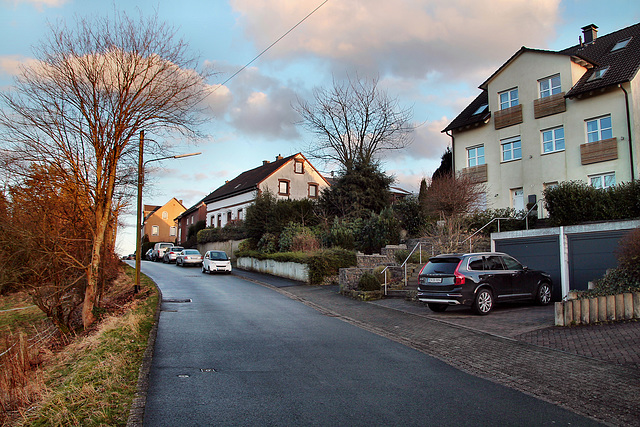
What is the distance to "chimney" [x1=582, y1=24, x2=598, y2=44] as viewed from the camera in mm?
29625

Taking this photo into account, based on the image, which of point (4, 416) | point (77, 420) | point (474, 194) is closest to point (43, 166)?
point (4, 416)

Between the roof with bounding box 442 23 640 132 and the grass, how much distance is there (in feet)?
77.2

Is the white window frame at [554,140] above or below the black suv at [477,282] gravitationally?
above

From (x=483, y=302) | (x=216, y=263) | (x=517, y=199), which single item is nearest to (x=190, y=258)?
(x=216, y=263)

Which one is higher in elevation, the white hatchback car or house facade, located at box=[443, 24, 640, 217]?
house facade, located at box=[443, 24, 640, 217]

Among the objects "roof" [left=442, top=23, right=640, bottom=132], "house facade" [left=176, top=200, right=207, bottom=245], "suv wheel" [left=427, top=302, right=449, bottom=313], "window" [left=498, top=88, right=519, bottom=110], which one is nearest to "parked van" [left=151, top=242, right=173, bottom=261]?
"house facade" [left=176, top=200, right=207, bottom=245]

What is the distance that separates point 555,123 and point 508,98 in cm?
376

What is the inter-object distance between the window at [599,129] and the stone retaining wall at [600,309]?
15.9 m

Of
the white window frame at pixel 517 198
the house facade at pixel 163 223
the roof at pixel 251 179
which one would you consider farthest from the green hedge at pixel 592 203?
the house facade at pixel 163 223

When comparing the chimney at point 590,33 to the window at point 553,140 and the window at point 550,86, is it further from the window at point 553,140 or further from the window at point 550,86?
the window at point 553,140

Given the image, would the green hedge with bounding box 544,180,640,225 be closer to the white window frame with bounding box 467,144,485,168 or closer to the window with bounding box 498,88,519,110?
the window with bounding box 498,88,519,110

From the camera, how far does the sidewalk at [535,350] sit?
5.98 metres

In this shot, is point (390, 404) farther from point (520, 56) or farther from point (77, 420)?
point (520, 56)

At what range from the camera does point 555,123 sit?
2547cm
